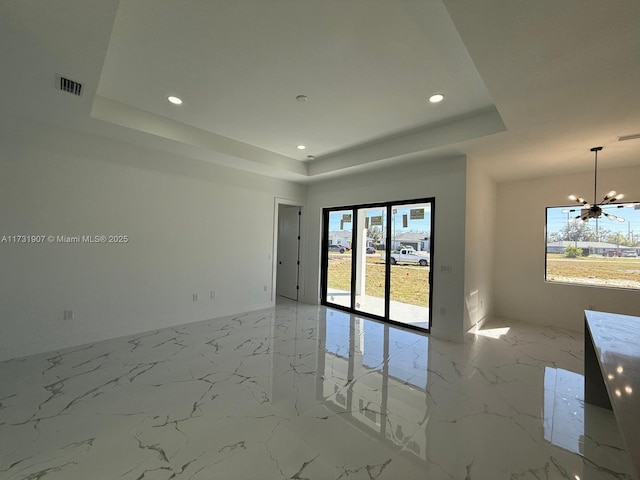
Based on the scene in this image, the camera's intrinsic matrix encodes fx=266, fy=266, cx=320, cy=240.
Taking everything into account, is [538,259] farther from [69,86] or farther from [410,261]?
[69,86]

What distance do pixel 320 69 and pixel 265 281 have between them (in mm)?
4290

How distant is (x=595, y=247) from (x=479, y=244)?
2.08 meters

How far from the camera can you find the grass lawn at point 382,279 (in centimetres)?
471

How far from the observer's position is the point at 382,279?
5.17m

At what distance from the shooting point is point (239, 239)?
211 inches

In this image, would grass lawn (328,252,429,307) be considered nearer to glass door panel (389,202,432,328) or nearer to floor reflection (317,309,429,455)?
glass door panel (389,202,432,328)

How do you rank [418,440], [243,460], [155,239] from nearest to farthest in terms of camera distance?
1. [243,460]
2. [418,440]
3. [155,239]

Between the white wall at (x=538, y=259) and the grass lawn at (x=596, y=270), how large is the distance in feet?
0.50

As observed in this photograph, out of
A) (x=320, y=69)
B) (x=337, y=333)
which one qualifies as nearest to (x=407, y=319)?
(x=337, y=333)

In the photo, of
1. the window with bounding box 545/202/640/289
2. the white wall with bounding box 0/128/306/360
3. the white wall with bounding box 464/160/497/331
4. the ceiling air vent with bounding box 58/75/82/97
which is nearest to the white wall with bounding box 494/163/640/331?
the window with bounding box 545/202/640/289

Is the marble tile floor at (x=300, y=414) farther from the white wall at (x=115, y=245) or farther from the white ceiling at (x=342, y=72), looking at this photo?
the white ceiling at (x=342, y=72)

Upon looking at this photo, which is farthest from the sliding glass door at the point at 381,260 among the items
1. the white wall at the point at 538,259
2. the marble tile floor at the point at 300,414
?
the white wall at the point at 538,259

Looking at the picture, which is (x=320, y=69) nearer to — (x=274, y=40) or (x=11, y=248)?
(x=274, y=40)

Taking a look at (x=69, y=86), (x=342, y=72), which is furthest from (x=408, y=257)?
(x=69, y=86)
